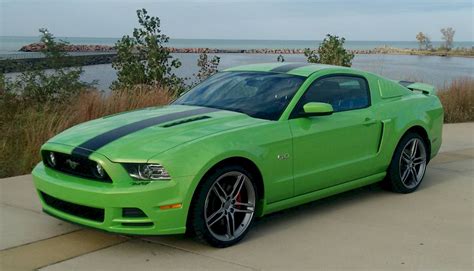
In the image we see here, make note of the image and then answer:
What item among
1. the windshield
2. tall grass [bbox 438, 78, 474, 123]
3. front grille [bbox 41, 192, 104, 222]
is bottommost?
tall grass [bbox 438, 78, 474, 123]

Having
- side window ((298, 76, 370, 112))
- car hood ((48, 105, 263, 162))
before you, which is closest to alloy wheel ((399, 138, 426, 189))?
side window ((298, 76, 370, 112))

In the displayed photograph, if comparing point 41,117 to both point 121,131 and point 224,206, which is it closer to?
point 121,131

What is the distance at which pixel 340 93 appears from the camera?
5.94 meters

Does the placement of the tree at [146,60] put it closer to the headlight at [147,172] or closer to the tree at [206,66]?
the tree at [206,66]

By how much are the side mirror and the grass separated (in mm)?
3818

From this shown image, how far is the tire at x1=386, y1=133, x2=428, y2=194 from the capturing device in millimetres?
6348

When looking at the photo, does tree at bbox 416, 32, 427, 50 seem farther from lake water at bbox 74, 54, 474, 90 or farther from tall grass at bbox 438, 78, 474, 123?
tall grass at bbox 438, 78, 474, 123

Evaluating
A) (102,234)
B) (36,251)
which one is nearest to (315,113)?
(102,234)

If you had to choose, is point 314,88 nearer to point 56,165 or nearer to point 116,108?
point 56,165

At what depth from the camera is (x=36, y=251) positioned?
14.8ft

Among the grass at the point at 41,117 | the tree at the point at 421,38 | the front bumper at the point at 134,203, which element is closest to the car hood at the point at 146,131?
the front bumper at the point at 134,203

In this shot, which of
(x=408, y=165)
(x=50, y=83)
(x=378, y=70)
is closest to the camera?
(x=408, y=165)

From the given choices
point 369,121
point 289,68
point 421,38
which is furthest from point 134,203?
point 421,38

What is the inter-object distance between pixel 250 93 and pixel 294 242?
60.4 inches
